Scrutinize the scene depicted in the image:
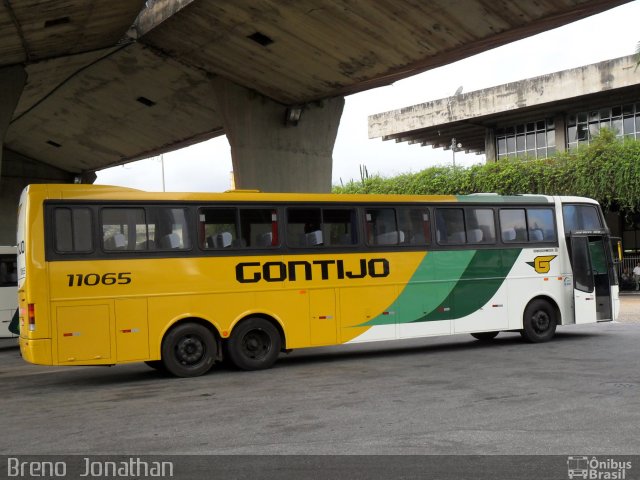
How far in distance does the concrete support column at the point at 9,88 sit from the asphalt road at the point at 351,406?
9265 mm

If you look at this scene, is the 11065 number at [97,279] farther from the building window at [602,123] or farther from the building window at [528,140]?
the building window at [528,140]

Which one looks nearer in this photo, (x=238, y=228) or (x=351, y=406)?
(x=351, y=406)

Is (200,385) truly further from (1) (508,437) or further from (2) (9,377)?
(1) (508,437)

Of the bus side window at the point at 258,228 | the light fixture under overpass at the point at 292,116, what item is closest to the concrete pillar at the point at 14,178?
the light fixture under overpass at the point at 292,116

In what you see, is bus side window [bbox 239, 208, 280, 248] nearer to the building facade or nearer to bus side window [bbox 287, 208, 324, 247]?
bus side window [bbox 287, 208, 324, 247]

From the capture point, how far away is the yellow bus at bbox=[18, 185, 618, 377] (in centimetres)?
1148

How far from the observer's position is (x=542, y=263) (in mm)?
15492

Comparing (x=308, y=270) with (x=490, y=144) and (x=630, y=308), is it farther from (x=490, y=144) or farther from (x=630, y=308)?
(x=490, y=144)

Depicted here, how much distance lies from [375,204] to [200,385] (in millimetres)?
4938

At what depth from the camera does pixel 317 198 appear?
44.2 feet

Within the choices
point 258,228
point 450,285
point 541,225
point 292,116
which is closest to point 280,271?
point 258,228

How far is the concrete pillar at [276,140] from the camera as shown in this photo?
69.2 feet

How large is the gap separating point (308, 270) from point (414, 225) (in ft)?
8.00

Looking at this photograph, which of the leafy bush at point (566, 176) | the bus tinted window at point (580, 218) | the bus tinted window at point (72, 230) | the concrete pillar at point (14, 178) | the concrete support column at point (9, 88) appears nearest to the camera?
the bus tinted window at point (72, 230)
